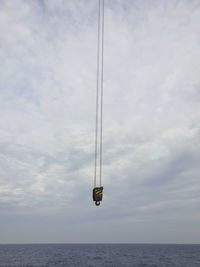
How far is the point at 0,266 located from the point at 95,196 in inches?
3668

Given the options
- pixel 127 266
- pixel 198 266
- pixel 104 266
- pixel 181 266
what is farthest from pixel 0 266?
pixel 198 266

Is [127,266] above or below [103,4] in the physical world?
below

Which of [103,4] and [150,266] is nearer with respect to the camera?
[103,4]

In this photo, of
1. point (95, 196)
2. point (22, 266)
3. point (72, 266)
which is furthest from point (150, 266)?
point (95, 196)

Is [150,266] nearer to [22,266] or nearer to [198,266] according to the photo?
[198,266]

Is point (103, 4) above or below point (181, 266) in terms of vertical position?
above

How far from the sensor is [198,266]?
98188 mm

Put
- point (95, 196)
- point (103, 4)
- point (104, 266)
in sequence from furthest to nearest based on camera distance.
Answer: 1. point (104, 266)
2. point (103, 4)
3. point (95, 196)

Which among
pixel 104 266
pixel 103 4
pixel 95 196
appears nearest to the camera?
pixel 95 196

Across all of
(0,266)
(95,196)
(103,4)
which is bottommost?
(0,266)

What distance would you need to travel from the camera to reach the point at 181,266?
319 ft

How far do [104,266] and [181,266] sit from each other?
98.6 ft

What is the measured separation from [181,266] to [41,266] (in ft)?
174

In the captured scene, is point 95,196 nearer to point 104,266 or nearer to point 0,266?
point 104,266
